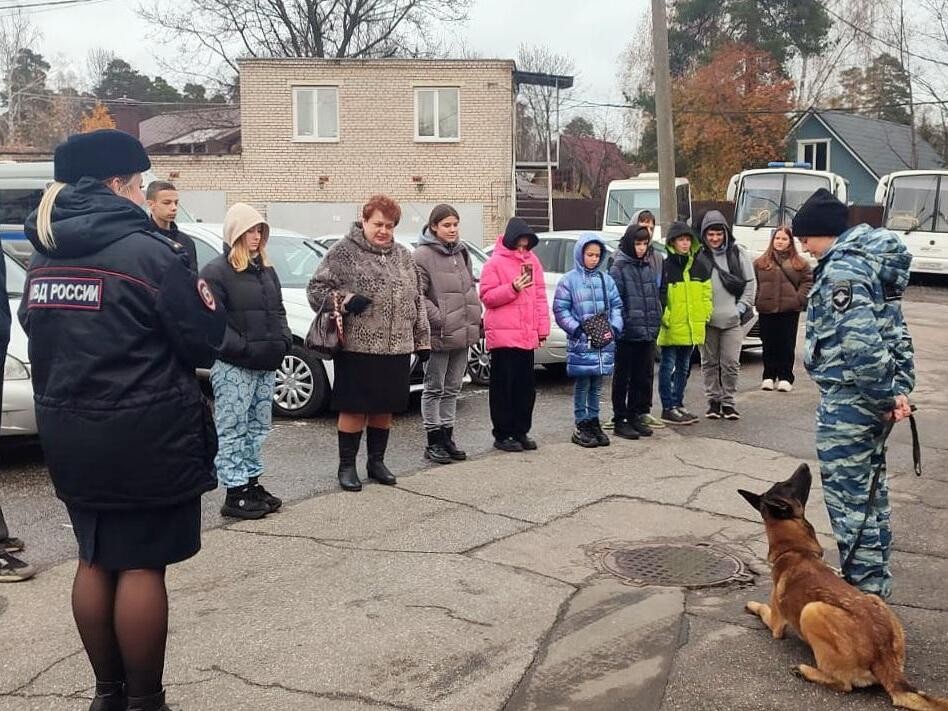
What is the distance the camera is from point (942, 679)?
401 centimetres

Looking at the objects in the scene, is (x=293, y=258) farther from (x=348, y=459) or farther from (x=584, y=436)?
(x=348, y=459)

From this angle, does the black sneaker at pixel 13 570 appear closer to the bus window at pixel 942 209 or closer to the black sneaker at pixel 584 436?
the black sneaker at pixel 584 436

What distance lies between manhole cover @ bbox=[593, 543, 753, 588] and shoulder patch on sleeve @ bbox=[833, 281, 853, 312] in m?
1.61

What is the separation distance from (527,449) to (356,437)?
5.60ft

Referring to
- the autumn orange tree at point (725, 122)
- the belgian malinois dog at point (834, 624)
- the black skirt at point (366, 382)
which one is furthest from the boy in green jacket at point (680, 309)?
the autumn orange tree at point (725, 122)

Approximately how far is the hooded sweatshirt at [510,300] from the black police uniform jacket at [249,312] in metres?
2.11

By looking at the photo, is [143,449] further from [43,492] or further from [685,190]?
[685,190]

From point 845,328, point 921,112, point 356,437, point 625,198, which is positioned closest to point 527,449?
point 356,437

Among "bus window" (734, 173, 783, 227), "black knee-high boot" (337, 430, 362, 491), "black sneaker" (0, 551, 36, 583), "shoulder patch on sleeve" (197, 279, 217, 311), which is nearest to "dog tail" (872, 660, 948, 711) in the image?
"shoulder patch on sleeve" (197, 279, 217, 311)

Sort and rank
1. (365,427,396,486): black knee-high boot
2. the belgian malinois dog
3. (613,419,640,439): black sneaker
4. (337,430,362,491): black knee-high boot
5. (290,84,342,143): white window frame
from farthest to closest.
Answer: (290,84,342,143): white window frame, (613,419,640,439): black sneaker, (365,427,396,486): black knee-high boot, (337,430,362,491): black knee-high boot, the belgian malinois dog

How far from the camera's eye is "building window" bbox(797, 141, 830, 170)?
4359 cm

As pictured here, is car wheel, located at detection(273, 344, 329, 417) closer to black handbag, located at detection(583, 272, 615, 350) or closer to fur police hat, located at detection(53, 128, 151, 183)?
black handbag, located at detection(583, 272, 615, 350)

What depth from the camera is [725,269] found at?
9484 mm

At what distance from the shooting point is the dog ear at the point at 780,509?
447 cm
